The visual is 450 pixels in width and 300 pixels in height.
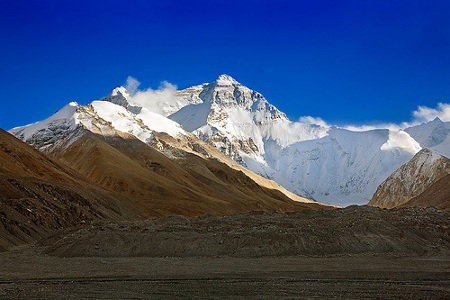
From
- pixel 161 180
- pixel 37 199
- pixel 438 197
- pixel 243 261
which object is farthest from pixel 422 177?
pixel 243 261

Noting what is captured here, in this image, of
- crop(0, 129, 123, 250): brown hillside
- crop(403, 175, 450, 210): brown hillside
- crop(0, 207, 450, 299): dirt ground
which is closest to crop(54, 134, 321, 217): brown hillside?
crop(0, 129, 123, 250): brown hillside

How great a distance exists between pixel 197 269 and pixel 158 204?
258 feet

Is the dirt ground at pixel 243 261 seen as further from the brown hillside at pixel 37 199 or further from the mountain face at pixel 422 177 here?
the mountain face at pixel 422 177

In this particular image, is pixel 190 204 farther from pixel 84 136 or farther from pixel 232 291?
pixel 232 291

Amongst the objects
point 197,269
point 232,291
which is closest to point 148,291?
Answer: point 232,291

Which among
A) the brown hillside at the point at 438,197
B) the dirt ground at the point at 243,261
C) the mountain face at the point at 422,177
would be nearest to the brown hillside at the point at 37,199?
the dirt ground at the point at 243,261

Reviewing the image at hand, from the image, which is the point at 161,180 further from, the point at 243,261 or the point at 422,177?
the point at 422,177

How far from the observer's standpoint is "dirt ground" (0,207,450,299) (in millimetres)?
28250

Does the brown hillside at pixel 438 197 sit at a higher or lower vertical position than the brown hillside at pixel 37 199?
higher

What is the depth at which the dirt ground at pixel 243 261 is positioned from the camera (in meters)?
28.2

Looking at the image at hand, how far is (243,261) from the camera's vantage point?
136ft

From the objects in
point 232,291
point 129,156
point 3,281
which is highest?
point 129,156

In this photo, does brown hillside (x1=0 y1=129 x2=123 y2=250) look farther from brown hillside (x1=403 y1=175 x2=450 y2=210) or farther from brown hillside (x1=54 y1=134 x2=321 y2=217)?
brown hillside (x1=403 y1=175 x2=450 y2=210)

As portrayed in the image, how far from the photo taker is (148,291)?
2834 centimetres
